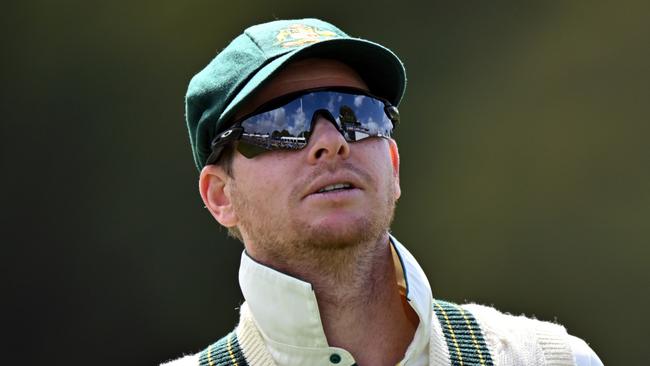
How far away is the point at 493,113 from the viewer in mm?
4418

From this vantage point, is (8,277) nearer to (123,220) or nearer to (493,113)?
(123,220)

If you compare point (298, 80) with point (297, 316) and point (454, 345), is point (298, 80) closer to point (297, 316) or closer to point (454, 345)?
point (297, 316)

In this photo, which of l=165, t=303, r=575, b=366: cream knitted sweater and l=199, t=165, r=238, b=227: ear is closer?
l=165, t=303, r=575, b=366: cream knitted sweater

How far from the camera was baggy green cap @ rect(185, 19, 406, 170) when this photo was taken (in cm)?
191

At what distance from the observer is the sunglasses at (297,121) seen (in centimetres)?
190

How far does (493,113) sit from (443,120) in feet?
0.76

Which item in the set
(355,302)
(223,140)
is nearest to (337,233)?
(355,302)

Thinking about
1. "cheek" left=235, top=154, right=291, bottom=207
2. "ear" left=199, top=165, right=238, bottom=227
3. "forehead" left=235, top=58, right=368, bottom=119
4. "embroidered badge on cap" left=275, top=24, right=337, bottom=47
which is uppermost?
"embroidered badge on cap" left=275, top=24, right=337, bottom=47

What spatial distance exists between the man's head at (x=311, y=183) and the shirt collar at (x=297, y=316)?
0.07 meters

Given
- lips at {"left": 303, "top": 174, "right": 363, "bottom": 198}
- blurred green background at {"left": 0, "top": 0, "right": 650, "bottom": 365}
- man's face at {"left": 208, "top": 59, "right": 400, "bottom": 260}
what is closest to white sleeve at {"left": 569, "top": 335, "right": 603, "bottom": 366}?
man's face at {"left": 208, "top": 59, "right": 400, "bottom": 260}

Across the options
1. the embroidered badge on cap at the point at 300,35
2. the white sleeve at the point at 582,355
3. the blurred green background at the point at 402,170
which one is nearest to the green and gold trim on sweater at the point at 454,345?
the white sleeve at the point at 582,355

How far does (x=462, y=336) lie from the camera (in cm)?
192

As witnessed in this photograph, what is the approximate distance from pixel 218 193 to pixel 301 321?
0.39 metres

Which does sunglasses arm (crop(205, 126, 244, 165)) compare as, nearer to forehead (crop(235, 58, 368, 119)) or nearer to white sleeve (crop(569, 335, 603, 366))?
forehead (crop(235, 58, 368, 119))
